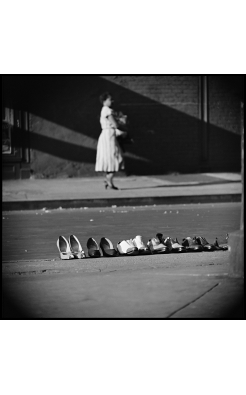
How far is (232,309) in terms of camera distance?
529 centimetres

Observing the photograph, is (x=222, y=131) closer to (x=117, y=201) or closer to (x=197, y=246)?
(x=117, y=201)

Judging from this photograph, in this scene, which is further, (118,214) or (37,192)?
(37,192)

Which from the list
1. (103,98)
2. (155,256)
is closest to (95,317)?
(155,256)

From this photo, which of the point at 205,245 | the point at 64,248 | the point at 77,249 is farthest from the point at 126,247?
the point at 205,245

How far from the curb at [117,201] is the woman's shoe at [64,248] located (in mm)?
5486

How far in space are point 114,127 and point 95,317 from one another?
30.2ft

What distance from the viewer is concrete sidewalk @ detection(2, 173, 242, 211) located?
42.5 feet

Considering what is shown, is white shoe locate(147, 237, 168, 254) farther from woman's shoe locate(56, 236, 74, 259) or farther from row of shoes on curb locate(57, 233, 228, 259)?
woman's shoe locate(56, 236, 74, 259)

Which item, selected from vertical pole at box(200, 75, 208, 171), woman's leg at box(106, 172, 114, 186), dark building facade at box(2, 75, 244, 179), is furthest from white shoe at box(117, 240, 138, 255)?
vertical pole at box(200, 75, 208, 171)

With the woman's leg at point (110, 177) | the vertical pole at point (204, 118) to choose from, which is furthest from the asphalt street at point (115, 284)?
the vertical pole at point (204, 118)

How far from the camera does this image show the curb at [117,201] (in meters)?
12.8

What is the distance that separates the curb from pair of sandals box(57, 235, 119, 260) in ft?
18.0

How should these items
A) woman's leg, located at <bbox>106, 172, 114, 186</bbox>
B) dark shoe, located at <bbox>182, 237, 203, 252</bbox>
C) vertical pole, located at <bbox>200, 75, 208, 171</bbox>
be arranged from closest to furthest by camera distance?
dark shoe, located at <bbox>182, 237, 203, 252</bbox> → woman's leg, located at <bbox>106, 172, 114, 186</bbox> → vertical pole, located at <bbox>200, 75, 208, 171</bbox>
